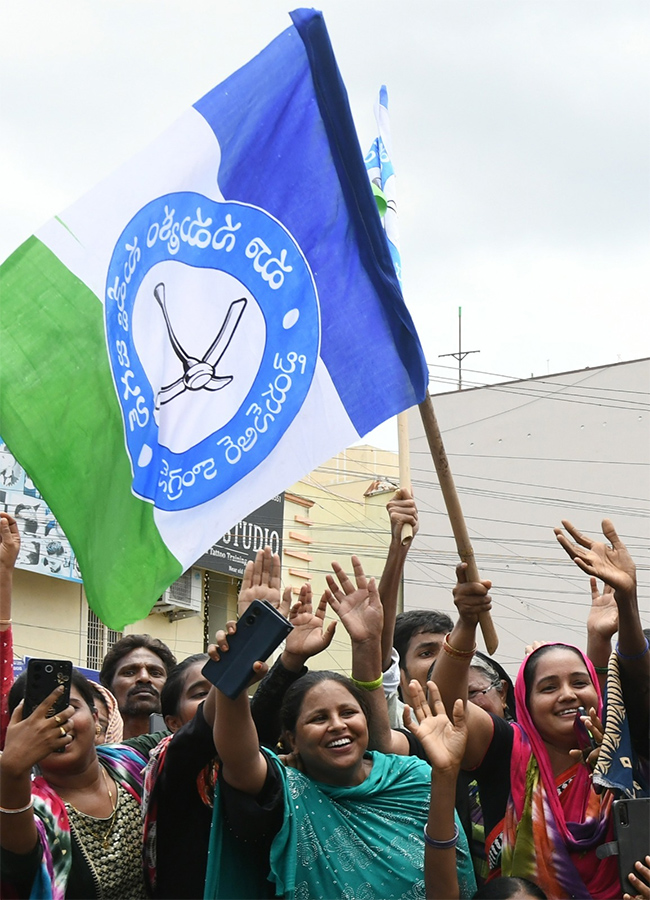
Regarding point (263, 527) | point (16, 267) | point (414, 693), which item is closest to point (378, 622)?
point (414, 693)

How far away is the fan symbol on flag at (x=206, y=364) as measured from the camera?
4.71 meters

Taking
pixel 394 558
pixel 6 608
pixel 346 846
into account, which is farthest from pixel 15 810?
pixel 394 558

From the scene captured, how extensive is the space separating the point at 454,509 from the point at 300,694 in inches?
32.8

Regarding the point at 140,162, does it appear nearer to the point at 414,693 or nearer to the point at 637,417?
the point at 414,693

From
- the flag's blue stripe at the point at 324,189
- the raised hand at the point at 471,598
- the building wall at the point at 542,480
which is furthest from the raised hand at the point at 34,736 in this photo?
the building wall at the point at 542,480

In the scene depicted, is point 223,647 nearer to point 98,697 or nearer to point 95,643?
point 98,697

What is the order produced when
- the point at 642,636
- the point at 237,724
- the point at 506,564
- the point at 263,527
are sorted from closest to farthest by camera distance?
1. the point at 237,724
2. the point at 642,636
3. the point at 263,527
4. the point at 506,564

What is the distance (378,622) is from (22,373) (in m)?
1.81

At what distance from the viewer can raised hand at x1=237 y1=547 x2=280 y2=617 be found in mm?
4012

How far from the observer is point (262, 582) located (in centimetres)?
404

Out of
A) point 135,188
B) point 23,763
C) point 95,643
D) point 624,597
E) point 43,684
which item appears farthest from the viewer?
point 95,643

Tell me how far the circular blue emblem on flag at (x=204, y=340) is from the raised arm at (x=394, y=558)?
501 millimetres

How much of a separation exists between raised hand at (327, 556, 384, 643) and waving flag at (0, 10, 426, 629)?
0.41 m

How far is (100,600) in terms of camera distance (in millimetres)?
4645
